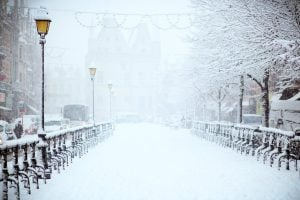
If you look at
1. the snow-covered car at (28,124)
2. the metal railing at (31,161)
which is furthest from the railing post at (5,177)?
the snow-covered car at (28,124)

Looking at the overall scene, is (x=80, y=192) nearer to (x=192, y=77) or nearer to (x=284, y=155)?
(x=284, y=155)

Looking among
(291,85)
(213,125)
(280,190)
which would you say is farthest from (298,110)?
(280,190)

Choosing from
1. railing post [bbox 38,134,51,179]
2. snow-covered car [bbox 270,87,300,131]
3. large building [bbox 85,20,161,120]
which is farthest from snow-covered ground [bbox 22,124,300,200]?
large building [bbox 85,20,161,120]

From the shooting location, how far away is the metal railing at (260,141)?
13.2m

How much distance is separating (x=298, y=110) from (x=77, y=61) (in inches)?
4151

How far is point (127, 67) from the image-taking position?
316ft

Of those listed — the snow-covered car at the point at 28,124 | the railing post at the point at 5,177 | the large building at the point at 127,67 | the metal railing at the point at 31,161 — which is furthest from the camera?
the large building at the point at 127,67

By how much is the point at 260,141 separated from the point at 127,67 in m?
79.4

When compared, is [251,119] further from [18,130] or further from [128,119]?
[128,119]

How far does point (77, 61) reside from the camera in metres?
125

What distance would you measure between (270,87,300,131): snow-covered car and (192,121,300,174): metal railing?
4187mm

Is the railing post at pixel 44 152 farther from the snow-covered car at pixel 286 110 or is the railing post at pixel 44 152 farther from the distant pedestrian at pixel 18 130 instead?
the snow-covered car at pixel 286 110

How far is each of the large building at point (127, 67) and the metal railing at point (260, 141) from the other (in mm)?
59349

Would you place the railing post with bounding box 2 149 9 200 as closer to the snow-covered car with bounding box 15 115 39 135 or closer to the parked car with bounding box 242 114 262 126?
the snow-covered car with bounding box 15 115 39 135
